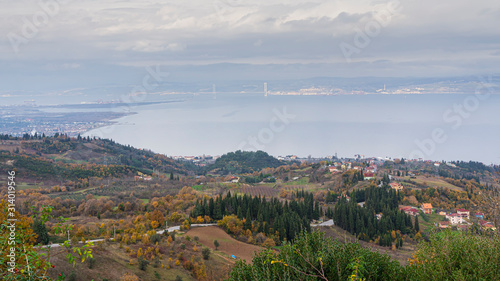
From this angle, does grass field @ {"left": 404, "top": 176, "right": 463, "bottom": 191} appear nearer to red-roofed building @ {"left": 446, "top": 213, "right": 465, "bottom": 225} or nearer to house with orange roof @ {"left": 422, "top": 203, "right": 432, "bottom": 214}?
house with orange roof @ {"left": 422, "top": 203, "right": 432, "bottom": 214}

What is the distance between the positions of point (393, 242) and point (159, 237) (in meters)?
16.6

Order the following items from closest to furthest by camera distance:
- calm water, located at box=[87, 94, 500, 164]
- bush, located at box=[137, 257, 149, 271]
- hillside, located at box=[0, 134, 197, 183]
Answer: bush, located at box=[137, 257, 149, 271], hillside, located at box=[0, 134, 197, 183], calm water, located at box=[87, 94, 500, 164]

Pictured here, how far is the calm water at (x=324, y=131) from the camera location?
76500mm

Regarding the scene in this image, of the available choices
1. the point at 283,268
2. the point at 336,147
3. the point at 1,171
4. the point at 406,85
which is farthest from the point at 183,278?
the point at 406,85

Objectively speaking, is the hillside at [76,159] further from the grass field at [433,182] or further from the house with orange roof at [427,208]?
the house with orange roof at [427,208]

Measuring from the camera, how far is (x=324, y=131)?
93812 mm

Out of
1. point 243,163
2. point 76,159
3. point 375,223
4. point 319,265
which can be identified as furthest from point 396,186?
point 76,159

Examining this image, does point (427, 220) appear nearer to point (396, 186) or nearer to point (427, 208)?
point (427, 208)

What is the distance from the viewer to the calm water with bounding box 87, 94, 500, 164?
76.5 m

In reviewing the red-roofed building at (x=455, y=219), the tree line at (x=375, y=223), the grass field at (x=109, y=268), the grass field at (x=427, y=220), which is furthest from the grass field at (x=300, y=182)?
the grass field at (x=109, y=268)

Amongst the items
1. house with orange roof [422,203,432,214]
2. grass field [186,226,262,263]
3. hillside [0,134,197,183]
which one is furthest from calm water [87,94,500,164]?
grass field [186,226,262,263]

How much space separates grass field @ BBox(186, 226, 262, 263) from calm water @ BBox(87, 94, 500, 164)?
53.1 metres

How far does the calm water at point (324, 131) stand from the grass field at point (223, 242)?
174 feet

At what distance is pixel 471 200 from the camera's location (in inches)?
1505
